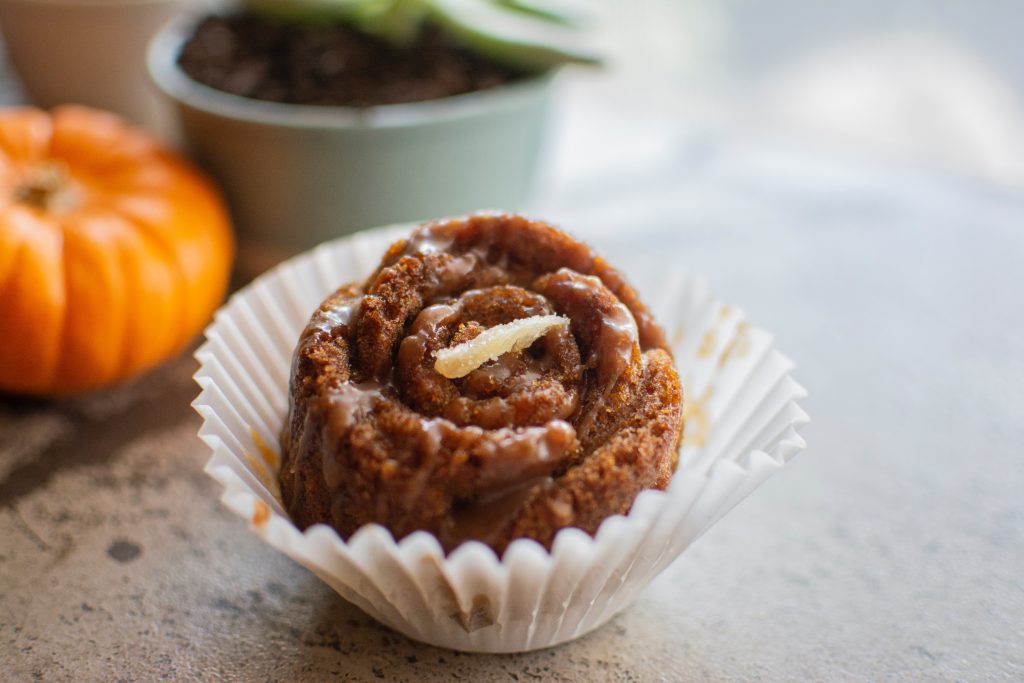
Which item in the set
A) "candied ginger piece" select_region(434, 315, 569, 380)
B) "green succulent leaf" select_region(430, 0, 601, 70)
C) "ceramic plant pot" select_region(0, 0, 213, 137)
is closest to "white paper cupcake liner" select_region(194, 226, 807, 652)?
"candied ginger piece" select_region(434, 315, 569, 380)

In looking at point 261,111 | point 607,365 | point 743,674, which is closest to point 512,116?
point 261,111

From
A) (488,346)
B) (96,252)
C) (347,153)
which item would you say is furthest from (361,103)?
(488,346)

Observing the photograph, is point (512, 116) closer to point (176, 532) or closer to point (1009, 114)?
point (176, 532)

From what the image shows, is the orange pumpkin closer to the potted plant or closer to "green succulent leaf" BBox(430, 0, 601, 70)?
the potted plant

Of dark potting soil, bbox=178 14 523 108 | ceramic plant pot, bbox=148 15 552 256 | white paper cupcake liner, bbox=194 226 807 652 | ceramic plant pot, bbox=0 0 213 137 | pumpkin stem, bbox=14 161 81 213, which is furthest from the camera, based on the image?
ceramic plant pot, bbox=0 0 213 137

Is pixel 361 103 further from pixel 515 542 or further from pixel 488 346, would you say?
pixel 515 542

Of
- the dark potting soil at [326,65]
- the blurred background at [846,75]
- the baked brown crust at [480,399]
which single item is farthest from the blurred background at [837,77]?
the baked brown crust at [480,399]
